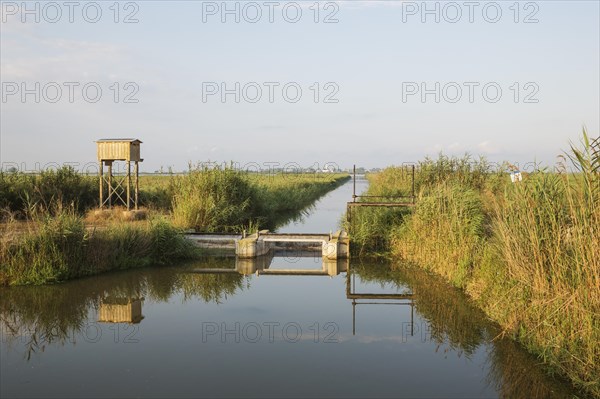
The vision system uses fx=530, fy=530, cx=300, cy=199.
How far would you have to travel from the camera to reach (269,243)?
16.9 m

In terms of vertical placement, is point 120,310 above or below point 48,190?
below

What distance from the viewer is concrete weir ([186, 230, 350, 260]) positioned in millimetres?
15125

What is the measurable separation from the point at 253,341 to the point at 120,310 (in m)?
3.05

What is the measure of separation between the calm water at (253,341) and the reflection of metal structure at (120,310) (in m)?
0.04

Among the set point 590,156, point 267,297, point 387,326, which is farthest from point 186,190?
point 590,156

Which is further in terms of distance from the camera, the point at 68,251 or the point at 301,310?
the point at 68,251

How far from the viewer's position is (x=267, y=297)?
11.2m

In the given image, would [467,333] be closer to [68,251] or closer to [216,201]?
[68,251]

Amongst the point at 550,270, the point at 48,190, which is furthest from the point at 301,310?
the point at 48,190

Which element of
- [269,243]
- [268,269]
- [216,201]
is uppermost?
[216,201]

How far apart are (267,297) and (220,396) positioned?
16.4ft

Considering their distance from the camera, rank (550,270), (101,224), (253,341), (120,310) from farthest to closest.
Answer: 1. (101,224)
2. (120,310)
3. (253,341)
4. (550,270)

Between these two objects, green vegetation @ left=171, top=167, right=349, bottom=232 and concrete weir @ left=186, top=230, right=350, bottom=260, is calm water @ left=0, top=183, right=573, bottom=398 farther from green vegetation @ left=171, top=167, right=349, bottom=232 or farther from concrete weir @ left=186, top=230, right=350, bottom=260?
green vegetation @ left=171, top=167, right=349, bottom=232

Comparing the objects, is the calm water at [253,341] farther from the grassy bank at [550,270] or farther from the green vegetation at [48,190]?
the green vegetation at [48,190]
